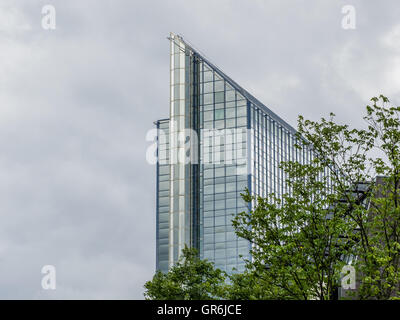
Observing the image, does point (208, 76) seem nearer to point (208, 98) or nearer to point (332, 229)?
point (208, 98)

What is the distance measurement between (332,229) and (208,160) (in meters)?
85.4

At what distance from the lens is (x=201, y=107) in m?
121

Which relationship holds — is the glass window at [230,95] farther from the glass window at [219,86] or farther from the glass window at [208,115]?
the glass window at [208,115]

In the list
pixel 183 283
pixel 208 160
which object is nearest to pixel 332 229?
pixel 183 283

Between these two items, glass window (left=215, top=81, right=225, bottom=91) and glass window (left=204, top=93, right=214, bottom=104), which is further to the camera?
glass window (left=204, top=93, right=214, bottom=104)

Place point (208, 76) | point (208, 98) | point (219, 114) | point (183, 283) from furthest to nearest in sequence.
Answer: point (208, 76)
point (208, 98)
point (219, 114)
point (183, 283)

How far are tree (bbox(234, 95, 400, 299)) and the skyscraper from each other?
75828mm

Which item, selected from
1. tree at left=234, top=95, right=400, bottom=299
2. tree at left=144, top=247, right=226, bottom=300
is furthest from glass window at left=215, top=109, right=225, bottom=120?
tree at left=234, top=95, right=400, bottom=299

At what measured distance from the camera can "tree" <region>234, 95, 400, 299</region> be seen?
32.4 meters

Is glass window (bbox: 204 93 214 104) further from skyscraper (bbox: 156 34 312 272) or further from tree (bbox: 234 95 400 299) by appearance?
tree (bbox: 234 95 400 299)

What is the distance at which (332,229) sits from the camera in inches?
1302

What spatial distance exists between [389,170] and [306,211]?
4.61 metres
